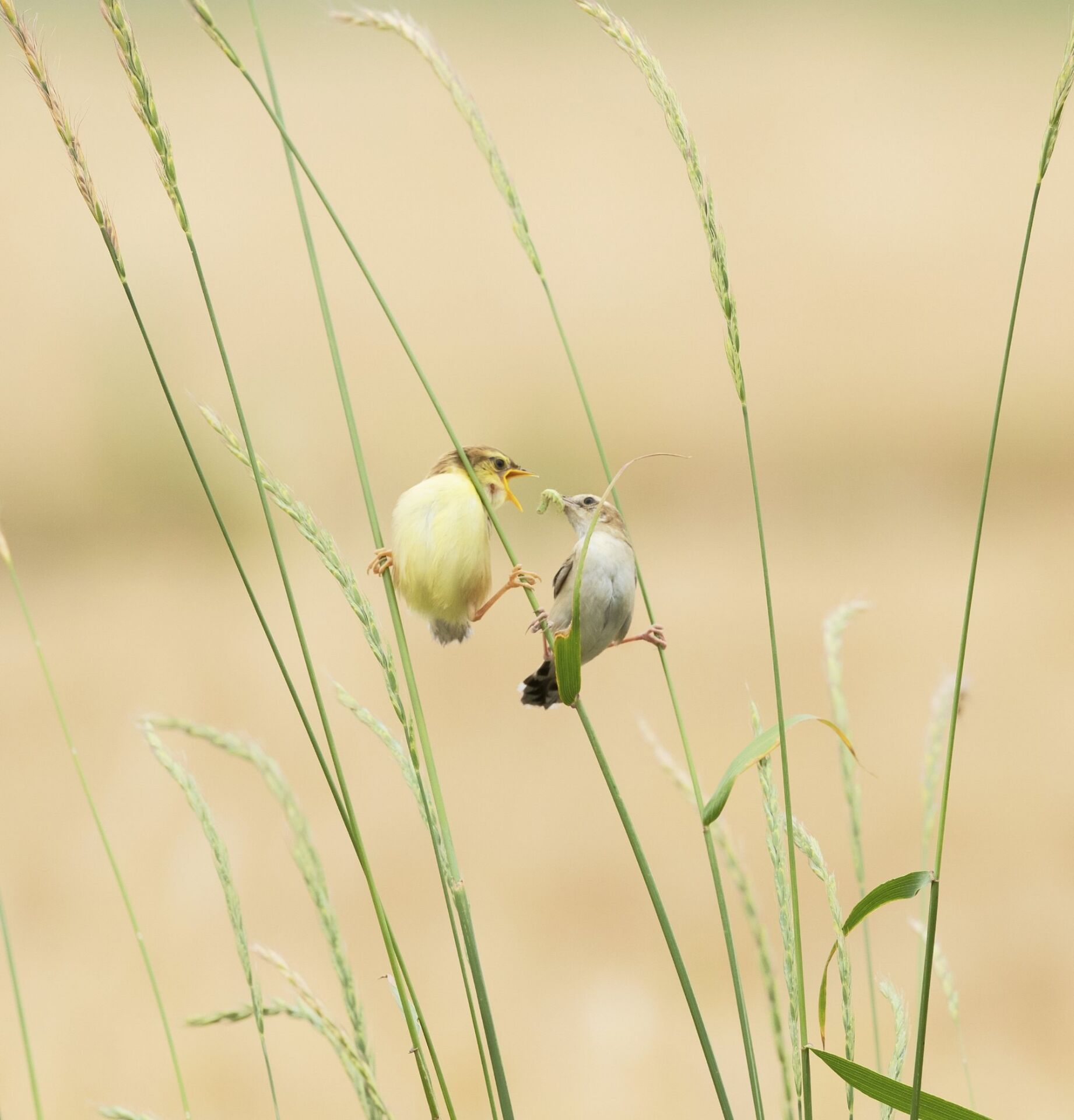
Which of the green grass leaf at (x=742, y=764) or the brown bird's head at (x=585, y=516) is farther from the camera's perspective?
the brown bird's head at (x=585, y=516)

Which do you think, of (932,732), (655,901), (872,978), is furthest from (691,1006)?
(932,732)

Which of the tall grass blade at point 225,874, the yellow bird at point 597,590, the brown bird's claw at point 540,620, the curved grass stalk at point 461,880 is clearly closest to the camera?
the curved grass stalk at point 461,880

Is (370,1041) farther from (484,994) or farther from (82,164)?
(82,164)

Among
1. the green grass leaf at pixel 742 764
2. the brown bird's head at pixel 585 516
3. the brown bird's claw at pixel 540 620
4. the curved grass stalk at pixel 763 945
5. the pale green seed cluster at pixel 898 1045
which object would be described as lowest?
the pale green seed cluster at pixel 898 1045

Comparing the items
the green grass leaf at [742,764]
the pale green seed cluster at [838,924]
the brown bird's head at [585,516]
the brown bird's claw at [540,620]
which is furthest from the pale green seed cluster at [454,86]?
the brown bird's head at [585,516]

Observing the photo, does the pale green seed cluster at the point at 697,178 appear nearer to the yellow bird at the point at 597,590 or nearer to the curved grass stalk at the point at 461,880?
the curved grass stalk at the point at 461,880

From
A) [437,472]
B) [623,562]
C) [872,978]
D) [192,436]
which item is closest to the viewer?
[872,978]

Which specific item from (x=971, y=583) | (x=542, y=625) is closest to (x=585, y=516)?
(x=542, y=625)

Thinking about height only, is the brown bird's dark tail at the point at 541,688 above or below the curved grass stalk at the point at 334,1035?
above
